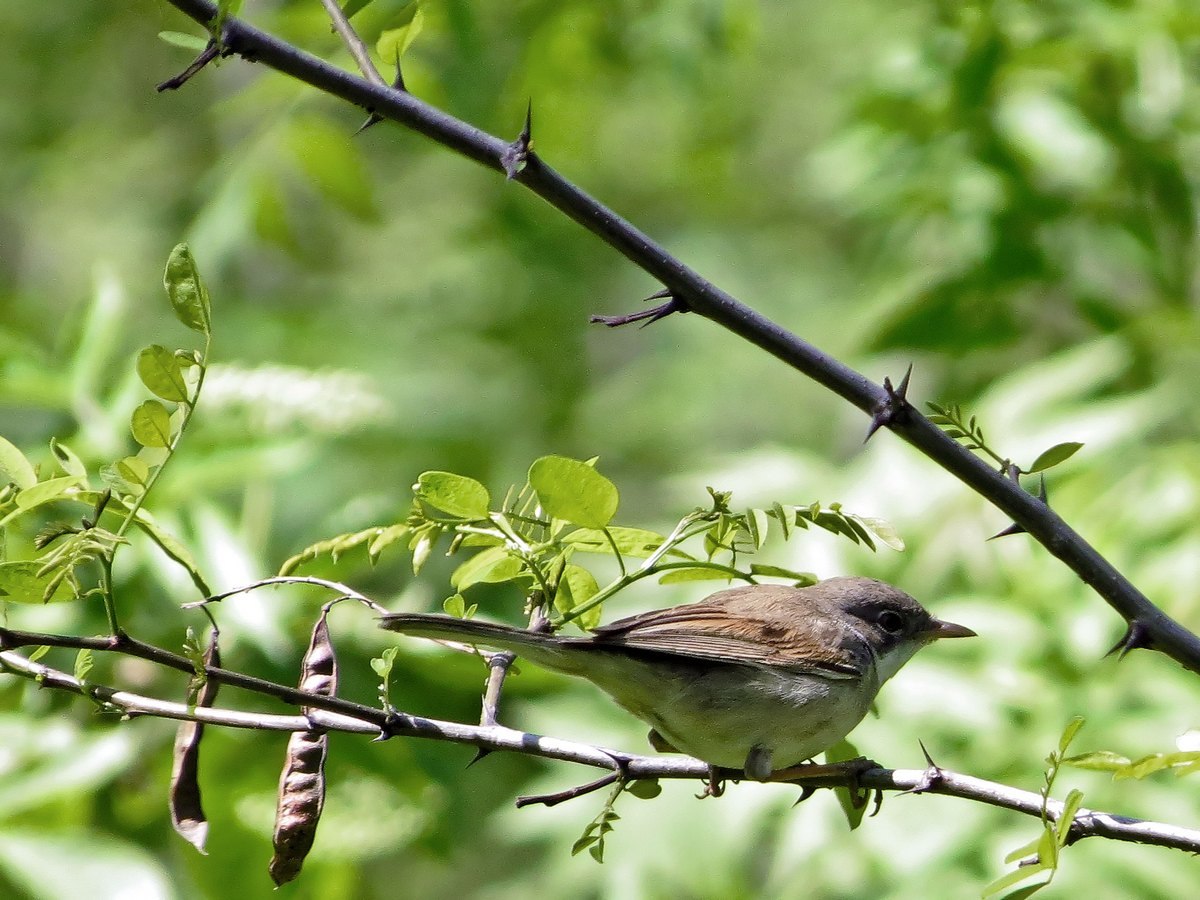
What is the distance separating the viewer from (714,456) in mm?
6453

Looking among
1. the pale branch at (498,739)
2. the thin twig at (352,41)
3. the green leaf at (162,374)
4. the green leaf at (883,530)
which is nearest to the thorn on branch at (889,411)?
the green leaf at (883,530)

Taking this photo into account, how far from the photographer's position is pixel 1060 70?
5441mm

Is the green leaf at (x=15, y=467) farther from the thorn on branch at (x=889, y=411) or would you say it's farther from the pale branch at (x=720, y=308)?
the thorn on branch at (x=889, y=411)

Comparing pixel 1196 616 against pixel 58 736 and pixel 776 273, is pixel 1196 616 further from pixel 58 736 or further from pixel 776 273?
pixel 776 273

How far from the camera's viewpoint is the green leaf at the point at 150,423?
187cm

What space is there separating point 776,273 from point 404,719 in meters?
10.7

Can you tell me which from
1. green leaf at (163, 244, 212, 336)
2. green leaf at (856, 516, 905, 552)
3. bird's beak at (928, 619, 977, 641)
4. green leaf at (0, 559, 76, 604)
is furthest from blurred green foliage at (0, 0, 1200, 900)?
green leaf at (856, 516, 905, 552)

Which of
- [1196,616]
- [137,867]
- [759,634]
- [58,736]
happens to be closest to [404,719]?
[137,867]

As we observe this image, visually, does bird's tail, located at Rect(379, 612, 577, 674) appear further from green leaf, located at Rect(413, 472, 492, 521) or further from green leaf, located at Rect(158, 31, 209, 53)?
green leaf, located at Rect(158, 31, 209, 53)

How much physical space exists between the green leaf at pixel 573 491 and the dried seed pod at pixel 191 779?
0.60 m

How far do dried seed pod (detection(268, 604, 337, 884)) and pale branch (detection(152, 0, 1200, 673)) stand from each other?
824 mm

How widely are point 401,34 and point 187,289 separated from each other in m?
0.69

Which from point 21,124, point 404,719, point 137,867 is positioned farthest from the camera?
point 21,124

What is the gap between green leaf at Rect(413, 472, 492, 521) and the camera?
199 centimetres
